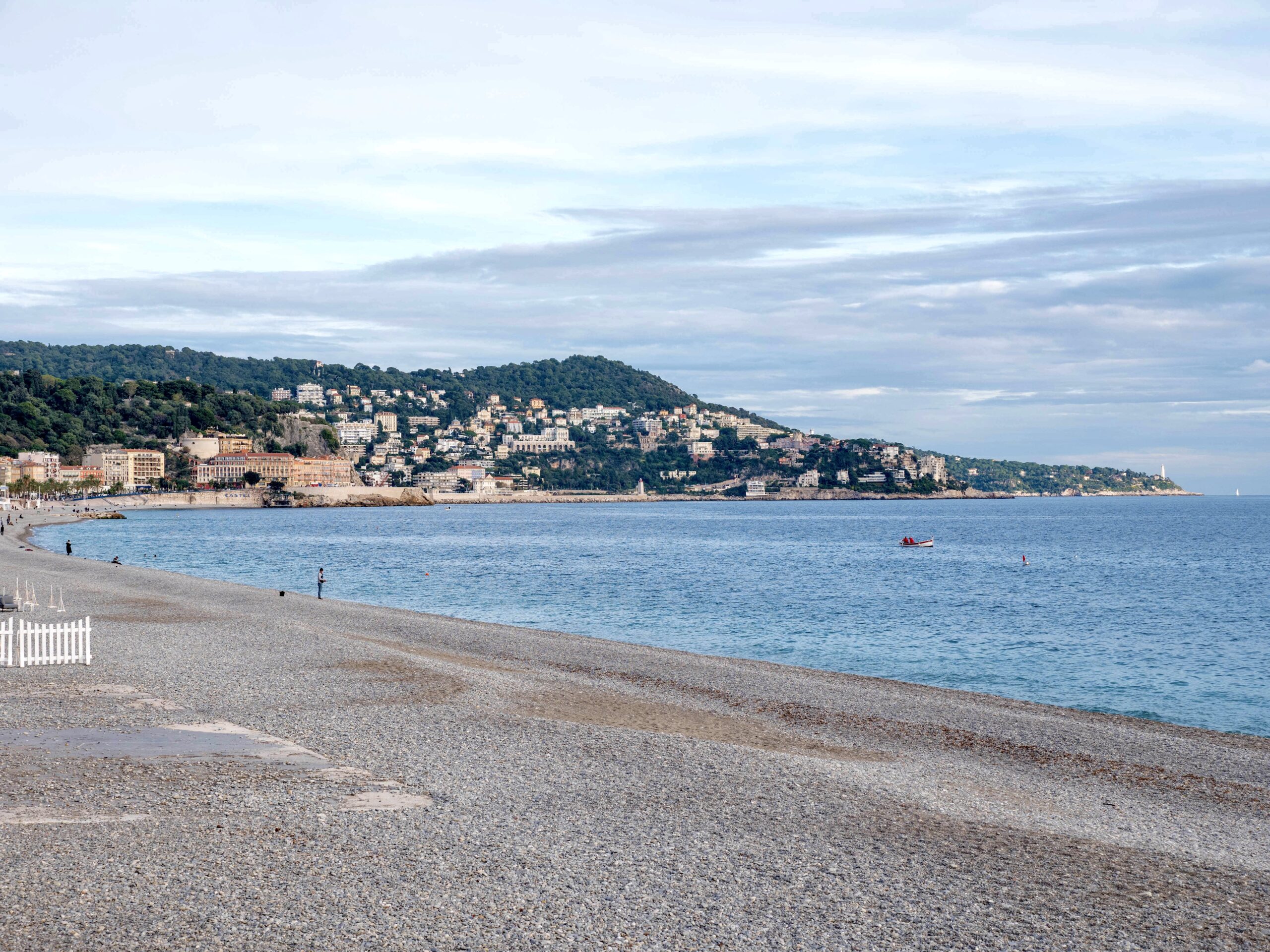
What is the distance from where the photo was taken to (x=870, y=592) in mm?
48344

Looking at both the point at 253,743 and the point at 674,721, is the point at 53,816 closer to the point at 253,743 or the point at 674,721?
the point at 253,743

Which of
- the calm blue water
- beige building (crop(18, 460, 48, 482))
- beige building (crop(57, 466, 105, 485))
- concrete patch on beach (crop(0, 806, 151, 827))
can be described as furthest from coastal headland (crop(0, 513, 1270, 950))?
beige building (crop(57, 466, 105, 485))

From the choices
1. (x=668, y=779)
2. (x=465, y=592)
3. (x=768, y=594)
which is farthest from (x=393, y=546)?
(x=668, y=779)

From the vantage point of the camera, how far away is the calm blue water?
27.2 meters

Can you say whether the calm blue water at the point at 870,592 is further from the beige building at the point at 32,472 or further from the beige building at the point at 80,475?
the beige building at the point at 80,475

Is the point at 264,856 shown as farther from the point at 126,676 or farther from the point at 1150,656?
the point at 1150,656

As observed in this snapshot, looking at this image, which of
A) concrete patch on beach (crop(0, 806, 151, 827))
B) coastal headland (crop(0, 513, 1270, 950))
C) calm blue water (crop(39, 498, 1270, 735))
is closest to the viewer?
coastal headland (crop(0, 513, 1270, 950))

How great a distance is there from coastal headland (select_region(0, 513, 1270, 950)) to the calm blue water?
26.0 feet

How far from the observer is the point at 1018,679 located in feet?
85.2

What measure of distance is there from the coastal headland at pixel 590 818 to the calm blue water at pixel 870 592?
7940mm

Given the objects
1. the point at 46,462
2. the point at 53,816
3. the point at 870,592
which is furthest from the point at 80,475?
the point at 53,816

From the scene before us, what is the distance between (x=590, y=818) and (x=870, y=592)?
39.5 meters

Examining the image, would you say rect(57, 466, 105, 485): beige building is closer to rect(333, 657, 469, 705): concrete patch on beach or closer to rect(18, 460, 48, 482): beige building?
rect(18, 460, 48, 482): beige building

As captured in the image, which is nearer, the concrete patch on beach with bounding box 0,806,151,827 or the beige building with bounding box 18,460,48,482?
the concrete patch on beach with bounding box 0,806,151,827
